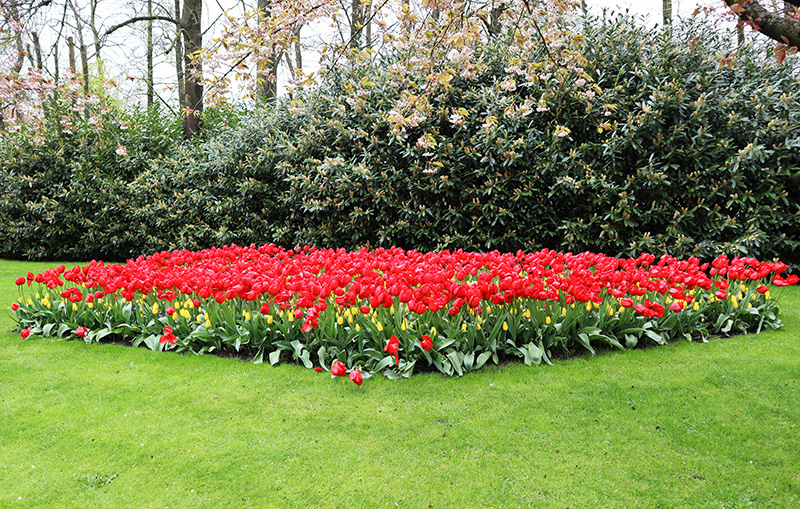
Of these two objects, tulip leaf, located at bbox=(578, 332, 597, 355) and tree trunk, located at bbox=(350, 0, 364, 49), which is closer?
tulip leaf, located at bbox=(578, 332, 597, 355)

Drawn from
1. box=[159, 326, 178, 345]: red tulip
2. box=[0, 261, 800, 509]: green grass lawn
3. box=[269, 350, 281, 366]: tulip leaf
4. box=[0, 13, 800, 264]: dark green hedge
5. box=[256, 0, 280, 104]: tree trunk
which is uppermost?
box=[256, 0, 280, 104]: tree trunk

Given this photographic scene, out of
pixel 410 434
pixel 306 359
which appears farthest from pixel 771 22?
pixel 306 359

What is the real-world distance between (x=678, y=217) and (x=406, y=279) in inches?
153

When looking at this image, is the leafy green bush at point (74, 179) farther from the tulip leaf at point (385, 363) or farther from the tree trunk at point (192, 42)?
the tulip leaf at point (385, 363)

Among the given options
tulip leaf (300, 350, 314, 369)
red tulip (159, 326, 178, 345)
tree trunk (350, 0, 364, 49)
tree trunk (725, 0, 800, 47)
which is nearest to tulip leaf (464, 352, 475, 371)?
tulip leaf (300, 350, 314, 369)

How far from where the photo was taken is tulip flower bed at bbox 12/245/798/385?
11.6 ft

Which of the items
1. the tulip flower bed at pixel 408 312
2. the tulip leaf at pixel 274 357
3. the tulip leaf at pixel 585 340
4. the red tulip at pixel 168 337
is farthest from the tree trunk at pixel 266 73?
the tulip leaf at pixel 585 340

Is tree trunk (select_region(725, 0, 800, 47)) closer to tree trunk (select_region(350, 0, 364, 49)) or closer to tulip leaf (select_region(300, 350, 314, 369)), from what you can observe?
tree trunk (select_region(350, 0, 364, 49))

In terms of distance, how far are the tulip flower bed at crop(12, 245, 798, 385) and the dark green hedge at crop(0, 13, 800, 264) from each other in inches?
69.4

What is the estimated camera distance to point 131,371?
12.0 feet

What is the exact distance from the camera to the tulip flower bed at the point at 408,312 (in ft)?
11.6

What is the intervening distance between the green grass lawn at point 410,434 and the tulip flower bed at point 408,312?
0.64 feet

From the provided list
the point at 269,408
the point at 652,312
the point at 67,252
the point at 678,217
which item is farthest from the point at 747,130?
the point at 67,252

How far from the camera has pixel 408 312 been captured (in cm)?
376
